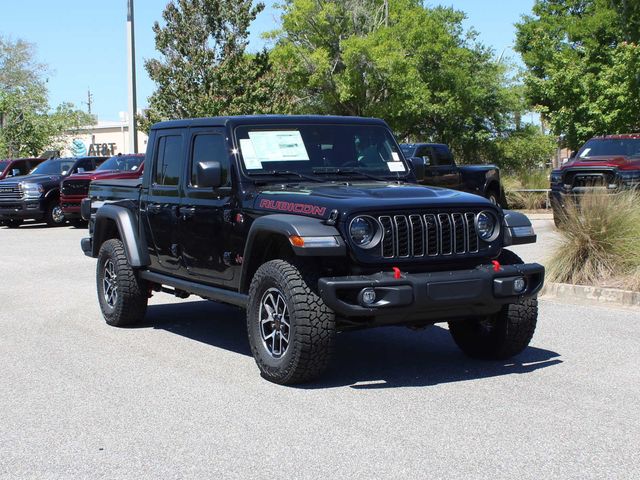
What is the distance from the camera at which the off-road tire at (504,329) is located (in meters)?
7.00

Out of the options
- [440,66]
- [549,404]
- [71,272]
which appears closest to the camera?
[549,404]

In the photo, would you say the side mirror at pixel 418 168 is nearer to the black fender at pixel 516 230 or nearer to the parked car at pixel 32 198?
the black fender at pixel 516 230

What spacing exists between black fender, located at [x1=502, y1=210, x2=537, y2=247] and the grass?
2023 centimetres

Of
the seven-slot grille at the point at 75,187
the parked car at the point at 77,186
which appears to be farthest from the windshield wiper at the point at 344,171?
the seven-slot grille at the point at 75,187

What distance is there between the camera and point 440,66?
4400 cm

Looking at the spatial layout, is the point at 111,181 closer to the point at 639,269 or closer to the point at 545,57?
the point at 639,269

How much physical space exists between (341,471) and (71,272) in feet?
31.6

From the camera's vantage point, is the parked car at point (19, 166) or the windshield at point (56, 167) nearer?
the windshield at point (56, 167)

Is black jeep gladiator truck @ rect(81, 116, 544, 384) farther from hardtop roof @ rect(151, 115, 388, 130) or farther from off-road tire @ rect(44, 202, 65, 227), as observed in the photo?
off-road tire @ rect(44, 202, 65, 227)

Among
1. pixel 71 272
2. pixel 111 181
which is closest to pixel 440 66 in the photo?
pixel 71 272

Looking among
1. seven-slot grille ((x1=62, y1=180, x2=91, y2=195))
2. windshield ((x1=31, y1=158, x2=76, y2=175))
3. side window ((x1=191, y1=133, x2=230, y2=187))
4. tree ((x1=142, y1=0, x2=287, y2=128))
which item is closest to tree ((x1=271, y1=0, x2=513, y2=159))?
tree ((x1=142, y1=0, x2=287, y2=128))

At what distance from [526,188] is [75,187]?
42.5 feet

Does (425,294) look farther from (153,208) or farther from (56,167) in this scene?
(56,167)

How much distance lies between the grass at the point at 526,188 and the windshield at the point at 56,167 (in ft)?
39.9
